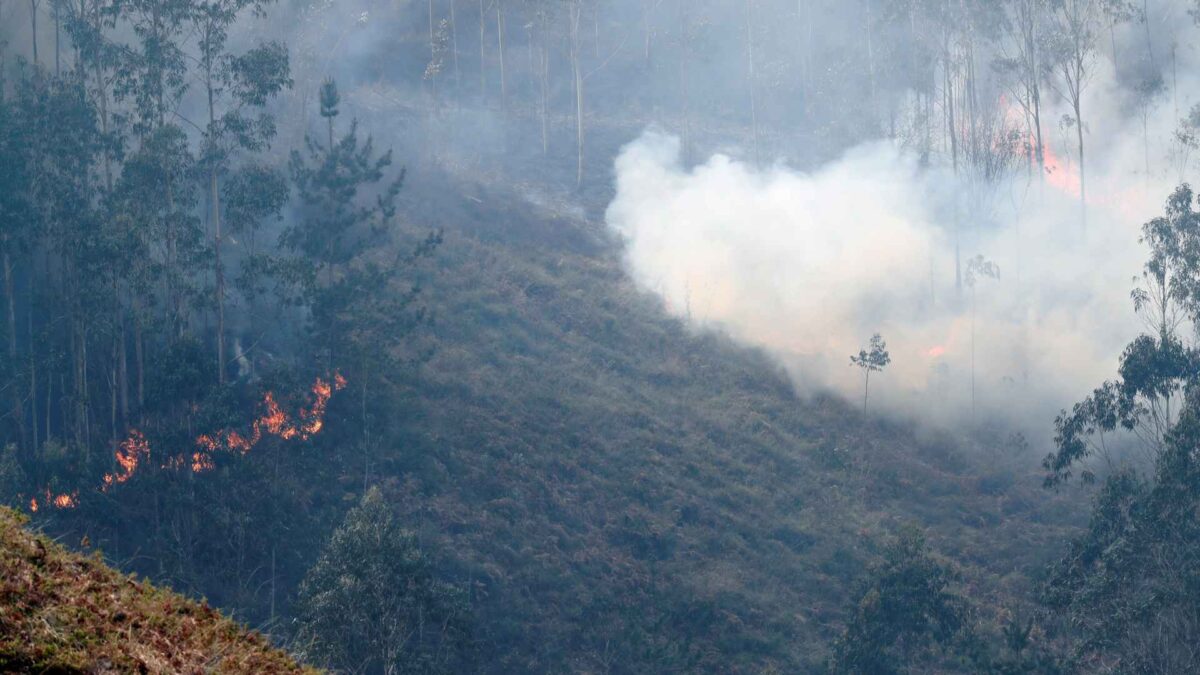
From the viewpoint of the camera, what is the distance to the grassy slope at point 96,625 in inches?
267

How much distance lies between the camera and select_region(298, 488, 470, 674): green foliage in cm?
2316

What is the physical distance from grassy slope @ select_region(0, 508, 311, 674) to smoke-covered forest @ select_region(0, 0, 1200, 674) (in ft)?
0.21

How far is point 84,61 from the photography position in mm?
40688

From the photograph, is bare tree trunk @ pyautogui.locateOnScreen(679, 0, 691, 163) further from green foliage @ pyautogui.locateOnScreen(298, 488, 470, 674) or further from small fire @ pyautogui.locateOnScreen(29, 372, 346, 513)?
green foliage @ pyautogui.locateOnScreen(298, 488, 470, 674)

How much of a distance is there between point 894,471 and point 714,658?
45.9 ft

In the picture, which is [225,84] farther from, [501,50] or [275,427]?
[501,50]

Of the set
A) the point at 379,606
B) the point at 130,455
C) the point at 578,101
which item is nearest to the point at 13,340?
the point at 130,455

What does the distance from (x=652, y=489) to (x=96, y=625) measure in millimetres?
29199

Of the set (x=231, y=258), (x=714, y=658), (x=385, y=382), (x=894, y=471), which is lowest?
(x=714, y=658)

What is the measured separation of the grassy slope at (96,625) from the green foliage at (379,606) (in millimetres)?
14527

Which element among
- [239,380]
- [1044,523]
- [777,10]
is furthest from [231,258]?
[777,10]

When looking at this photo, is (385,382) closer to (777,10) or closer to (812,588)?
(812,588)

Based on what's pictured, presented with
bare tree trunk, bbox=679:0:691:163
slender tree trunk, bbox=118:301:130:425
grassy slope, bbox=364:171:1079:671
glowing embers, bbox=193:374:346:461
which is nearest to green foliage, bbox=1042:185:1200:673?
grassy slope, bbox=364:171:1079:671

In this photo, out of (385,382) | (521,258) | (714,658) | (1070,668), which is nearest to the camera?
(1070,668)
